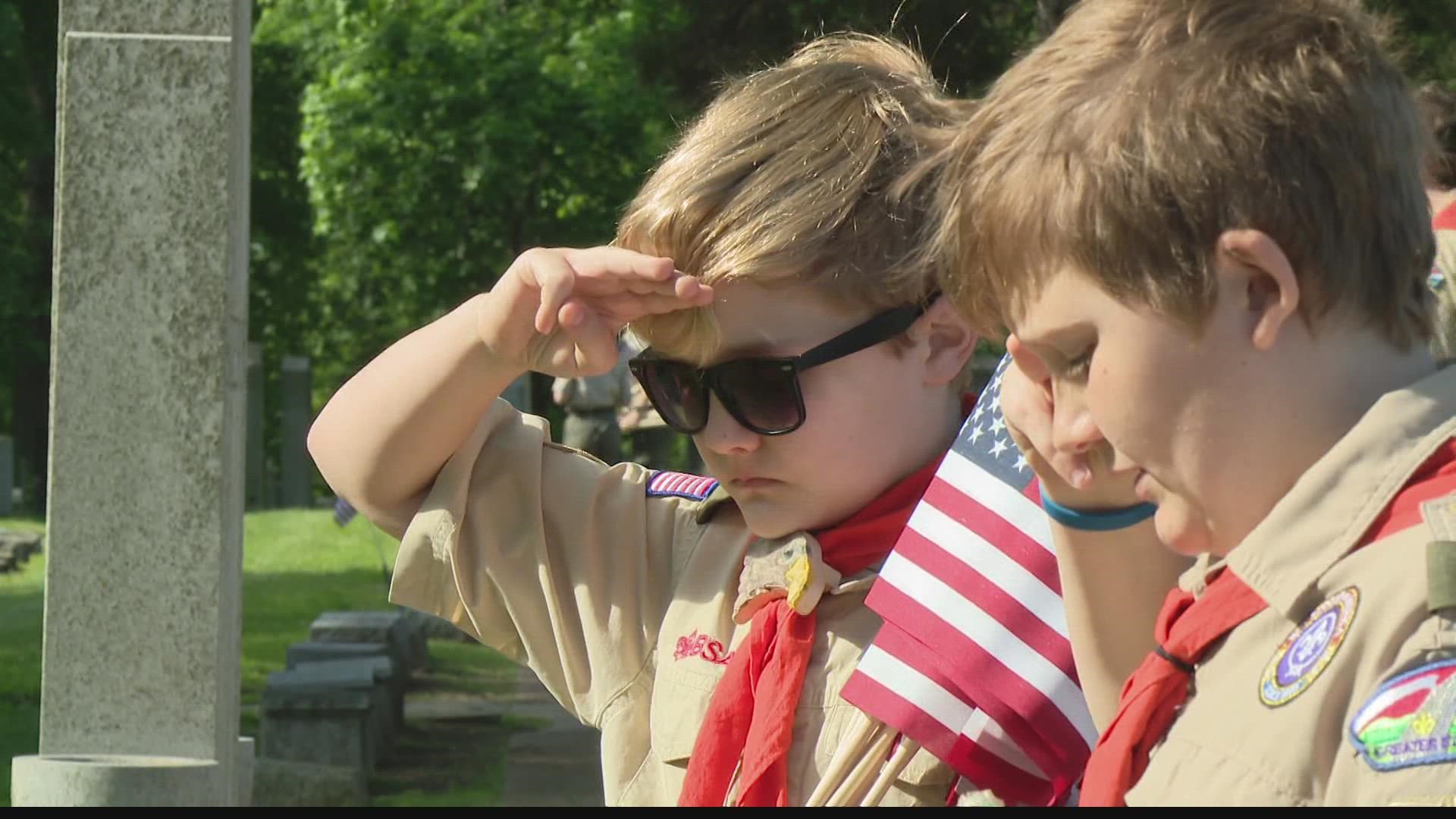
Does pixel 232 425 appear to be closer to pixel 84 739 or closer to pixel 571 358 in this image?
pixel 84 739

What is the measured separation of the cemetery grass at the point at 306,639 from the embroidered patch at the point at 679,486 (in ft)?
10.9

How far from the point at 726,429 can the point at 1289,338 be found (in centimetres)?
99

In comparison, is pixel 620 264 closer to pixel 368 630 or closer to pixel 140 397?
pixel 140 397

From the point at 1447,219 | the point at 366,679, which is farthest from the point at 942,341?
the point at 366,679

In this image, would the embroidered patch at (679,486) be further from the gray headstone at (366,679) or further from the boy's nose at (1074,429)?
the gray headstone at (366,679)

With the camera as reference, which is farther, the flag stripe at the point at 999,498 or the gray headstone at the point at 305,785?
the gray headstone at the point at 305,785

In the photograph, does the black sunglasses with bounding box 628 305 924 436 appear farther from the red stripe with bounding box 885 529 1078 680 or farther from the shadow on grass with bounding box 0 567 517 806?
the shadow on grass with bounding box 0 567 517 806

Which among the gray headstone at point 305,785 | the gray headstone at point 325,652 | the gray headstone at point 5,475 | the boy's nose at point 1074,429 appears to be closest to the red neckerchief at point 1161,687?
the boy's nose at point 1074,429

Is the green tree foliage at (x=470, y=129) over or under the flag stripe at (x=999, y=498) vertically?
under

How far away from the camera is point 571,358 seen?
2.56 m

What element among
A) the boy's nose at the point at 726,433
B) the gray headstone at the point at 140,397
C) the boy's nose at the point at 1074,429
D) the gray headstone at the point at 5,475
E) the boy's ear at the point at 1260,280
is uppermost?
the boy's ear at the point at 1260,280

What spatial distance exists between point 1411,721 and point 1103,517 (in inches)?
23.6

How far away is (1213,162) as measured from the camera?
1.58 metres

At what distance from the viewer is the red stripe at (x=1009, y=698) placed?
89.7 inches
